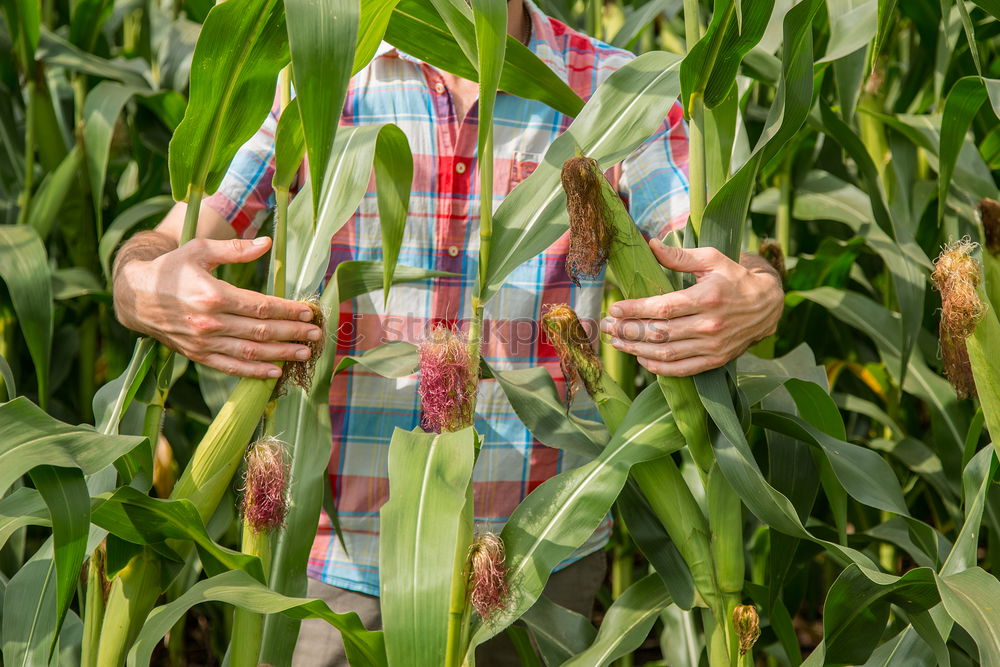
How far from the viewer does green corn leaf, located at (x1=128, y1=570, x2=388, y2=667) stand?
33.8 inches

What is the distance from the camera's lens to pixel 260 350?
919 millimetres

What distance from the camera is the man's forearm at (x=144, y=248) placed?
1083 millimetres

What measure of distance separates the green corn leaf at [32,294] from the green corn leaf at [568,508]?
33.1 inches

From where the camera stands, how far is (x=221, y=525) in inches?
43.7

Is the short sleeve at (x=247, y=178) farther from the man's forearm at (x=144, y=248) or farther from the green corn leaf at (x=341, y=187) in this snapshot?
the green corn leaf at (x=341, y=187)

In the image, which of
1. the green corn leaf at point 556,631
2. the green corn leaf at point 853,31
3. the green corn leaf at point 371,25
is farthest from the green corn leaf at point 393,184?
the green corn leaf at point 853,31

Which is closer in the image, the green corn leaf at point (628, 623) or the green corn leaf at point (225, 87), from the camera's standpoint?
the green corn leaf at point (225, 87)

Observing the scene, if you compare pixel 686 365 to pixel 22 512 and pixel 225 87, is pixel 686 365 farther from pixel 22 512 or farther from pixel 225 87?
pixel 22 512

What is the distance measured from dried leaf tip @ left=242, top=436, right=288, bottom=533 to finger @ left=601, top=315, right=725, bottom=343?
35cm

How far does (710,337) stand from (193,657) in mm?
1842

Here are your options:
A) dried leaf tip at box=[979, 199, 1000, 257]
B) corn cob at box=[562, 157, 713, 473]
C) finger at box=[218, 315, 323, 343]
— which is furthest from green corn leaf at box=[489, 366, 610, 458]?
dried leaf tip at box=[979, 199, 1000, 257]

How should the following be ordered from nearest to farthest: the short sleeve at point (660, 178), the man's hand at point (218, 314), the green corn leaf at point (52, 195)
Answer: the man's hand at point (218, 314), the short sleeve at point (660, 178), the green corn leaf at point (52, 195)

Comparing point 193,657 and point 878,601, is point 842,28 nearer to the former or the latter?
point 878,601

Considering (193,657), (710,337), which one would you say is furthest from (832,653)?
(193,657)
